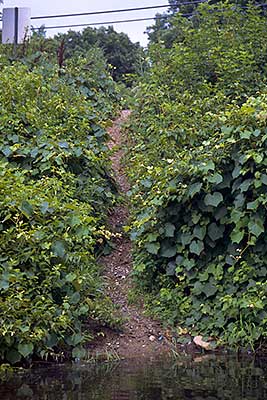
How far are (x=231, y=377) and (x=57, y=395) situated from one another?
1063 mm

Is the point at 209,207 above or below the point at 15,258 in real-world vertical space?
above

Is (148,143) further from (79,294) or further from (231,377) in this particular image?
(231,377)

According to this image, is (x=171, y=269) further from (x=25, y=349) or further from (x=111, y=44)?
(x=111, y=44)

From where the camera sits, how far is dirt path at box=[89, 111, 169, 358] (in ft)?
14.6

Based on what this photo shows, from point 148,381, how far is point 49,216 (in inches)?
56.4

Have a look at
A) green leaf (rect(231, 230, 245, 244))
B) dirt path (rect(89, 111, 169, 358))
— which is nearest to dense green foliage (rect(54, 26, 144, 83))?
dirt path (rect(89, 111, 169, 358))

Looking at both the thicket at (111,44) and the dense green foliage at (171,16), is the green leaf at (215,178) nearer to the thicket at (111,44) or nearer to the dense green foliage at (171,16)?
the dense green foliage at (171,16)

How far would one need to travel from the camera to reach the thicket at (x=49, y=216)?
12.8 ft

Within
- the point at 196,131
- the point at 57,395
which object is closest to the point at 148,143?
the point at 196,131

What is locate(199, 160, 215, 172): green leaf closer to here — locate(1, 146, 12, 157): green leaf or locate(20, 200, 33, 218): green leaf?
locate(20, 200, 33, 218): green leaf

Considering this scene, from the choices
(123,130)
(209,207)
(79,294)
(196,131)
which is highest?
(123,130)

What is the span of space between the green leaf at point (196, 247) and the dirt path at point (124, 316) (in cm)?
64

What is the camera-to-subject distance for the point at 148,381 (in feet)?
11.9

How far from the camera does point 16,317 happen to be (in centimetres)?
382
